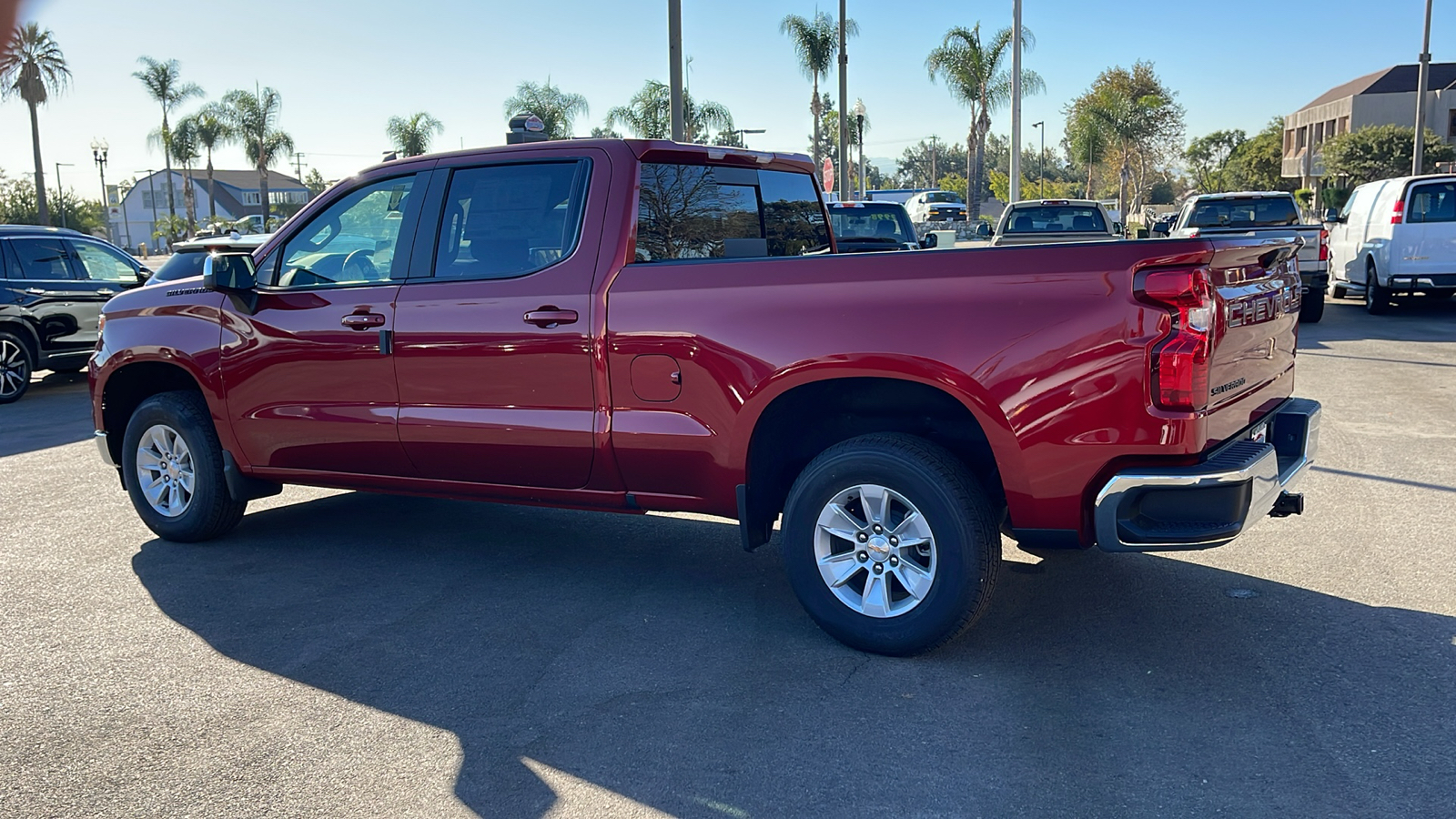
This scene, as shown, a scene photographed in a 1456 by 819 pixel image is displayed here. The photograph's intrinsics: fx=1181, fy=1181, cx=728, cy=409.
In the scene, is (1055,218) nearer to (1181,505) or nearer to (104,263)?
(104,263)

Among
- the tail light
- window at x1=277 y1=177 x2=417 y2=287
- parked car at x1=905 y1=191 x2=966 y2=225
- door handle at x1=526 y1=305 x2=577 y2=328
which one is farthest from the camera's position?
parked car at x1=905 y1=191 x2=966 y2=225

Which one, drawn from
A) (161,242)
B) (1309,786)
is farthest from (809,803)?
(161,242)

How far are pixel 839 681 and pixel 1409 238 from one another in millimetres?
14515

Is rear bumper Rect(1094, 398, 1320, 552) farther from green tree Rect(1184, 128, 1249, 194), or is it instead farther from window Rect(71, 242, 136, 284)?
green tree Rect(1184, 128, 1249, 194)

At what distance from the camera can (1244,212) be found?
16.3 meters

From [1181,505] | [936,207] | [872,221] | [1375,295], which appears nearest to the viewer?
[1181,505]

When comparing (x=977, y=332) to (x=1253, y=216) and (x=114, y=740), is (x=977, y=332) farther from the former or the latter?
(x=1253, y=216)

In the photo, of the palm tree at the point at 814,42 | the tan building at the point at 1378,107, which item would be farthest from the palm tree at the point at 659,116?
the tan building at the point at 1378,107

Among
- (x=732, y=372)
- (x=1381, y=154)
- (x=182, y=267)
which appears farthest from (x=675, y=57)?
(x=1381, y=154)

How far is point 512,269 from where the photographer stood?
16.7 feet

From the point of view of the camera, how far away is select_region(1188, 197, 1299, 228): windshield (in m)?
15.9

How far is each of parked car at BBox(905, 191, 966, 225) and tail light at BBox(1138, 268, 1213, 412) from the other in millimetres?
38019

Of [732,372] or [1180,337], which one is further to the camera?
[732,372]

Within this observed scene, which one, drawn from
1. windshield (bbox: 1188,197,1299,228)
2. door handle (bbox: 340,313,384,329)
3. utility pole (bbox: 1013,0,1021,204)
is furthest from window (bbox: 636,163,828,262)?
utility pole (bbox: 1013,0,1021,204)
